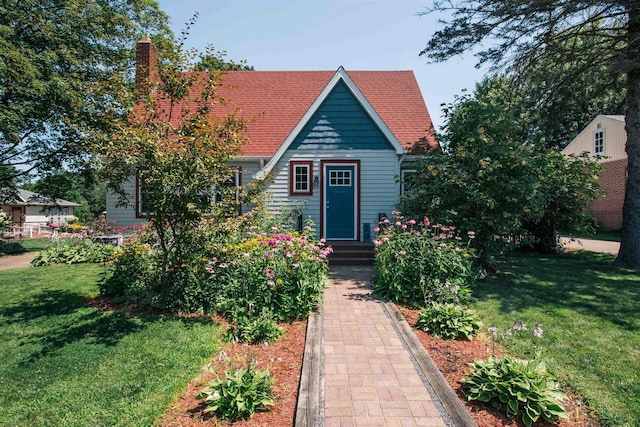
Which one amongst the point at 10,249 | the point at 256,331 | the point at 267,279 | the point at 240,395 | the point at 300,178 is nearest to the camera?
the point at 240,395

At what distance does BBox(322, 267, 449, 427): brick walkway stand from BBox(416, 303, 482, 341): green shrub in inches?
21.3

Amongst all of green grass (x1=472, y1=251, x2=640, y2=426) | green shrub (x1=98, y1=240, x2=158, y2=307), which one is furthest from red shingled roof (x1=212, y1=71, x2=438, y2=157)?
green shrub (x1=98, y1=240, x2=158, y2=307)

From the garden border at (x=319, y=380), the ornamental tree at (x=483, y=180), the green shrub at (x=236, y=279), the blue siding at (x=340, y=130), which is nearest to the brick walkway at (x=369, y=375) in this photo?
the garden border at (x=319, y=380)

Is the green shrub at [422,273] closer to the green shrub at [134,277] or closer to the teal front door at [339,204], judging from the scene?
the green shrub at [134,277]

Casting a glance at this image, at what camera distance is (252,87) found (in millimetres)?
15039

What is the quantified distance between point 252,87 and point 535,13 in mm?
10696

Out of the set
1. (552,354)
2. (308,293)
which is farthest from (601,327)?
(308,293)

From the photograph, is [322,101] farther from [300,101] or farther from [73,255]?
[73,255]

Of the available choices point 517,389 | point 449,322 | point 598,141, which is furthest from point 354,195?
point 598,141

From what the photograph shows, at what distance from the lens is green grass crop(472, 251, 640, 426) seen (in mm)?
3664

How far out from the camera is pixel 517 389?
3217 millimetres

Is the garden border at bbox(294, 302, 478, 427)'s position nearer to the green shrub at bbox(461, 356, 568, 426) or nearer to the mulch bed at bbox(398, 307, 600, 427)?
the mulch bed at bbox(398, 307, 600, 427)

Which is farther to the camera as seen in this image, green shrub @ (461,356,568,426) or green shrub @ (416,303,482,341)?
green shrub @ (416,303,482,341)

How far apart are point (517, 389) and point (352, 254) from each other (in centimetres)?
707
